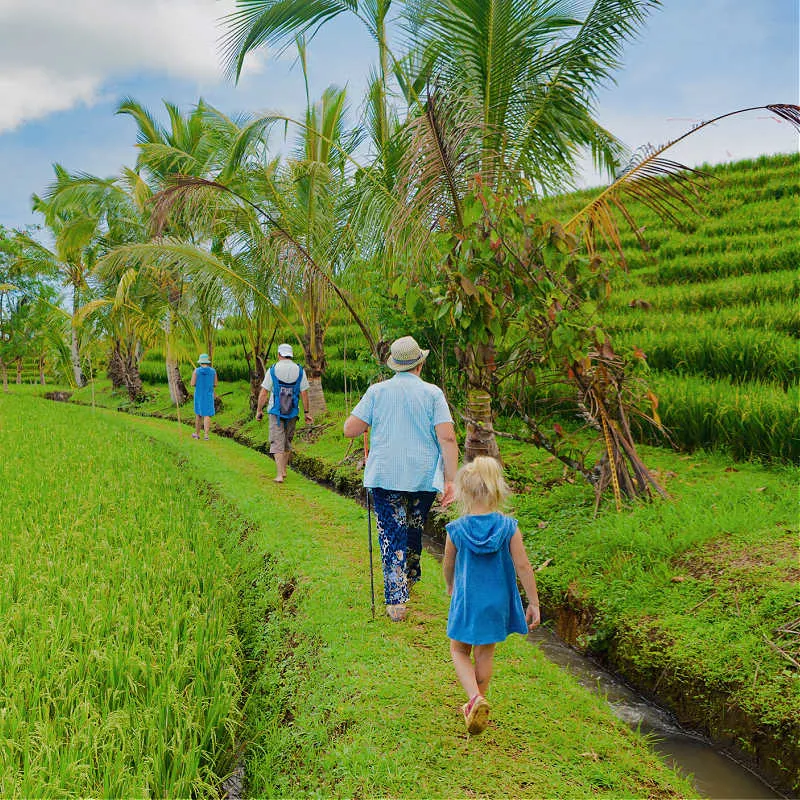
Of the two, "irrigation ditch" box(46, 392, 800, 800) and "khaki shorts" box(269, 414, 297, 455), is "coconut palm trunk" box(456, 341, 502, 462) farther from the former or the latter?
"khaki shorts" box(269, 414, 297, 455)

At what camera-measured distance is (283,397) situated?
8125 millimetres

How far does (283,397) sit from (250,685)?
184 inches

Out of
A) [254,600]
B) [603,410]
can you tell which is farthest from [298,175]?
[254,600]

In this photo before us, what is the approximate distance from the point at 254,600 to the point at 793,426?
16.1 feet

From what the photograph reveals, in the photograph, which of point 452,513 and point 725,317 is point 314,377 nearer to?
point 452,513

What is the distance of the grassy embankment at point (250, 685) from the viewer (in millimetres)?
2674

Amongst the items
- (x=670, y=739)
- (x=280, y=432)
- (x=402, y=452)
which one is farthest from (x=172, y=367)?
(x=670, y=739)

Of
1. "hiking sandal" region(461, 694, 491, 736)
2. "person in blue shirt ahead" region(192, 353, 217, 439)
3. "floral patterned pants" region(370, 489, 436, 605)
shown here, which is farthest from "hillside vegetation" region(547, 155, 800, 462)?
"person in blue shirt ahead" region(192, 353, 217, 439)

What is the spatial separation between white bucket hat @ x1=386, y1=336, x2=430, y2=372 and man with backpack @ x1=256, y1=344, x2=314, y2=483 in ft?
13.8

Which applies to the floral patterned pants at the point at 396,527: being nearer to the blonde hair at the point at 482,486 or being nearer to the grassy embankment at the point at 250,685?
the grassy embankment at the point at 250,685

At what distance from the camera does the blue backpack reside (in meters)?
8.12

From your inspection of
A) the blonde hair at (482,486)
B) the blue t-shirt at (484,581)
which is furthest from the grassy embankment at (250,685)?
the blonde hair at (482,486)

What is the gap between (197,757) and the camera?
2.87 m

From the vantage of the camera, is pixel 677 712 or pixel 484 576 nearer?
pixel 484 576
